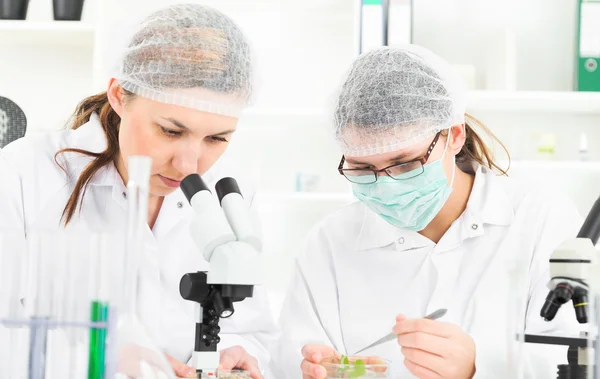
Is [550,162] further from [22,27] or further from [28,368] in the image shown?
[28,368]

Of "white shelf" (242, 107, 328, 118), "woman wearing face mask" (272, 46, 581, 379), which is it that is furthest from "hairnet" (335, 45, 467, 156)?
"white shelf" (242, 107, 328, 118)

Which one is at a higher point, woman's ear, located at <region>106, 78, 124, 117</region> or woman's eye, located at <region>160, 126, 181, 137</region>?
woman's ear, located at <region>106, 78, 124, 117</region>

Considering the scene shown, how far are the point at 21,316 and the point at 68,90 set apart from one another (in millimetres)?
2315

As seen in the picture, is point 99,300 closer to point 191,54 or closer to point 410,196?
point 191,54

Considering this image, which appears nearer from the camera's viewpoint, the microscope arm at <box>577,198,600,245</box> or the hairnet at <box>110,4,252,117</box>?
the microscope arm at <box>577,198,600,245</box>

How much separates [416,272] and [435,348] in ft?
1.38

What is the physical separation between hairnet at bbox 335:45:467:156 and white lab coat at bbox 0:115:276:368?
0.40m

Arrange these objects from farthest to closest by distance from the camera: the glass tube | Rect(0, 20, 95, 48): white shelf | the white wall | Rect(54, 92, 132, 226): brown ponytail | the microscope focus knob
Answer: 1. the white wall
2. Rect(0, 20, 95, 48): white shelf
3. Rect(54, 92, 132, 226): brown ponytail
4. the microscope focus knob
5. the glass tube

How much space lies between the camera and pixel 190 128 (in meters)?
1.47

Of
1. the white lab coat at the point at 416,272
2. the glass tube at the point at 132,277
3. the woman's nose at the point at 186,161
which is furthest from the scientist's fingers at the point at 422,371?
the glass tube at the point at 132,277

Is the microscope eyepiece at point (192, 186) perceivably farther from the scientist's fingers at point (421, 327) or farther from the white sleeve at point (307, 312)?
the white sleeve at point (307, 312)

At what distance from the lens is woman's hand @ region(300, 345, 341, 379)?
4.66 ft

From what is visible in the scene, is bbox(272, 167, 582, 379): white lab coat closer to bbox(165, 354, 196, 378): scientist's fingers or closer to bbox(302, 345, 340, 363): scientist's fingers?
bbox(302, 345, 340, 363): scientist's fingers

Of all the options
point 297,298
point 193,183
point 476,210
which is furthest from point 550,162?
point 193,183
